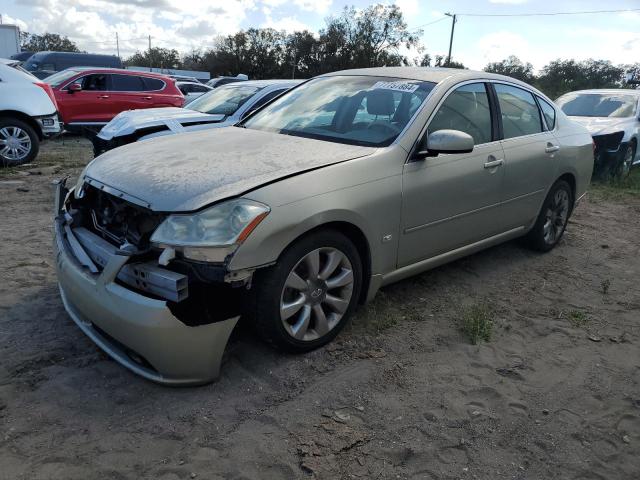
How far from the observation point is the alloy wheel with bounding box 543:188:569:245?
5129 mm

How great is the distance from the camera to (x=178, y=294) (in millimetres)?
2572

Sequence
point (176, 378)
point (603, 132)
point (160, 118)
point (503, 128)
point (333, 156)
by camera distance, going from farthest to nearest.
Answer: point (603, 132) < point (160, 118) < point (503, 128) < point (333, 156) < point (176, 378)

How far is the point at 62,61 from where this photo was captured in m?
22.4

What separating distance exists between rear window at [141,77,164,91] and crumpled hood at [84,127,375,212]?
34.9ft

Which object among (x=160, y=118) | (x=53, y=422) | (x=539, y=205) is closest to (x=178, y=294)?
(x=53, y=422)

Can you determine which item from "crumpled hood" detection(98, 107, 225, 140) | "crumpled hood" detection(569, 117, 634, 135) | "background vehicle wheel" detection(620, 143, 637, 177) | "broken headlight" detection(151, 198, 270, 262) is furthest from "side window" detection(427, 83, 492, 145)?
"background vehicle wheel" detection(620, 143, 637, 177)

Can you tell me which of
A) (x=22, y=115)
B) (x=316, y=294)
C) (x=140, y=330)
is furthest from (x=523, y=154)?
(x=22, y=115)

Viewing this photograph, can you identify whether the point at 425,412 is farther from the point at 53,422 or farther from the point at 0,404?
the point at 0,404

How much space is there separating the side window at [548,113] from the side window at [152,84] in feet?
35.5

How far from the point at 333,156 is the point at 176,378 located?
151cm

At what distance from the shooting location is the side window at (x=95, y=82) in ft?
41.8

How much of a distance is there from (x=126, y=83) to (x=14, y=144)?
5199mm

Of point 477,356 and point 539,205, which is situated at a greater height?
point 539,205

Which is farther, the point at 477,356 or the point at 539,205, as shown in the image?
the point at 539,205
